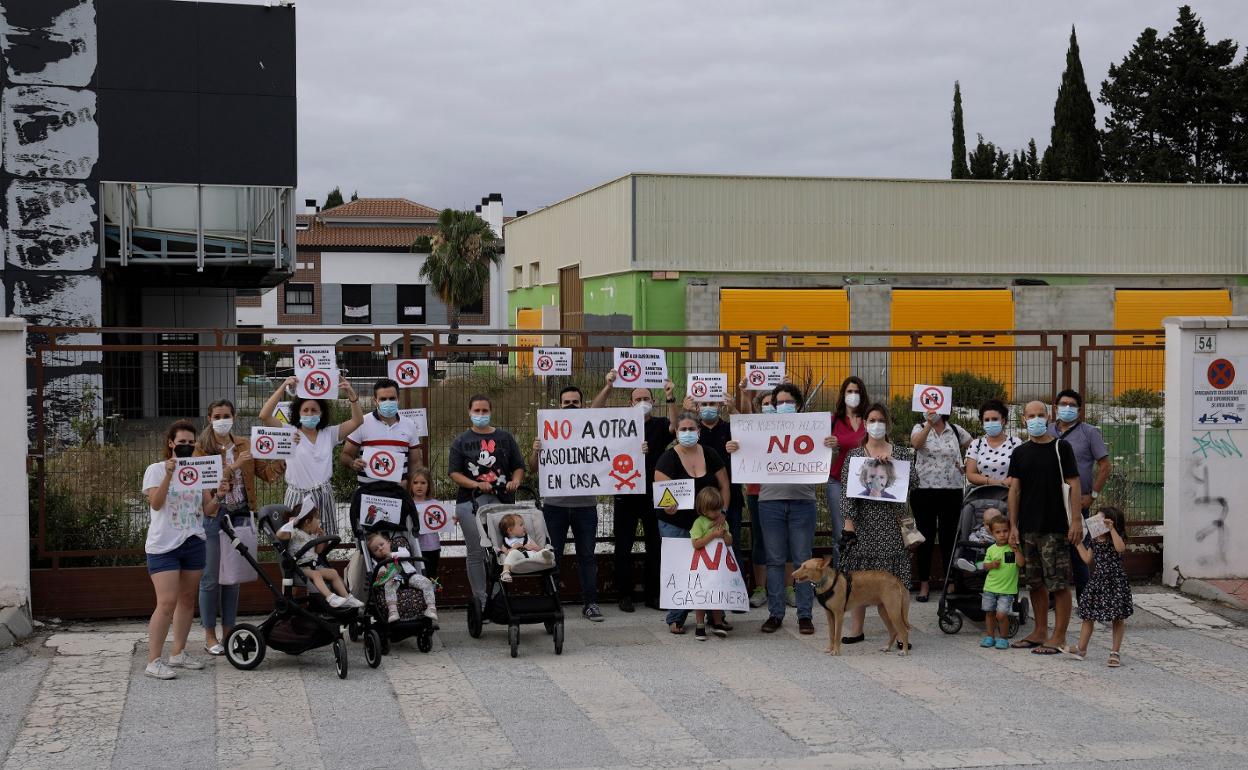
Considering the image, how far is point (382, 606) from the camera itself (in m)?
9.30

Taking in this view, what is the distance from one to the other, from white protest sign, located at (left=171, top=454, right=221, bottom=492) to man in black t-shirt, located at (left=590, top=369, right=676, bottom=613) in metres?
3.63

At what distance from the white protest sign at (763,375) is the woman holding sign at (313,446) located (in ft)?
11.3

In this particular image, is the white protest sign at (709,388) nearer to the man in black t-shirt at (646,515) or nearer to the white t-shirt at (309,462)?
the man in black t-shirt at (646,515)

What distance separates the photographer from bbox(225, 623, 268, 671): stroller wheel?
29.4ft

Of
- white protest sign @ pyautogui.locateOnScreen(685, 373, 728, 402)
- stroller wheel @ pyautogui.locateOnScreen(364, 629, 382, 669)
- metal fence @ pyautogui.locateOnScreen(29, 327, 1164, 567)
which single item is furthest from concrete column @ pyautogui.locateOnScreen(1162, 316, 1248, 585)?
stroller wheel @ pyautogui.locateOnScreen(364, 629, 382, 669)

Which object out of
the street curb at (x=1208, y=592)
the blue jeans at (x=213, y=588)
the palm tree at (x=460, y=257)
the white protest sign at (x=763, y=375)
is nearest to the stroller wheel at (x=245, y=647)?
the blue jeans at (x=213, y=588)

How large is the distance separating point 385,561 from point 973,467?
4.83 metres

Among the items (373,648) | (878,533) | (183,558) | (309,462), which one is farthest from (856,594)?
(183,558)

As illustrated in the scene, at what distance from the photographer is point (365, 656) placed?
9.38 metres

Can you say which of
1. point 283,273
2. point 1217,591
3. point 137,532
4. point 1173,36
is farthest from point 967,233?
point 137,532

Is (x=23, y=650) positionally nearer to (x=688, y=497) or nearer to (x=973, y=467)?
(x=688, y=497)

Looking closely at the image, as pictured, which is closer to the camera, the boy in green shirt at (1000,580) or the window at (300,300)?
the boy in green shirt at (1000,580)

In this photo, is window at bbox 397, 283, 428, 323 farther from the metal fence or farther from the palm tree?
the metal fence

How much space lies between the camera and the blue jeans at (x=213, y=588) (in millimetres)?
9242
